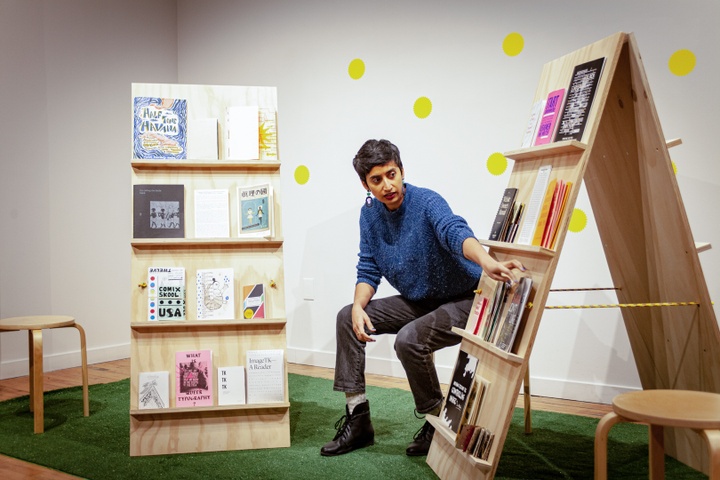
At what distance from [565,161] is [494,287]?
1.66ft

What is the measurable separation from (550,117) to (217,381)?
1.72 metres

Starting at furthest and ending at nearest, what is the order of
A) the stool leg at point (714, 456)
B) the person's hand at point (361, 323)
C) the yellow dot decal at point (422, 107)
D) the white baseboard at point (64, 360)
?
the white baseboard at point (64, 360), the yellow dot decal at point (422, 107), the person's hand at point (361, 323), the stool leg at point (714, 456)

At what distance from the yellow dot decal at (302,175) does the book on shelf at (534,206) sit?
2615 millimetres

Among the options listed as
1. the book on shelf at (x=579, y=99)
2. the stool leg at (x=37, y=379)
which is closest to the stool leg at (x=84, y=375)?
the stool leg at (x=37, y=379)

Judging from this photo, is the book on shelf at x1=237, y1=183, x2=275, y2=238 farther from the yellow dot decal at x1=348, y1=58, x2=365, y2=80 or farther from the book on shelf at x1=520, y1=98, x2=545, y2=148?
the yellow dot decal at x1=348, y1=58, x2=365, y2=80

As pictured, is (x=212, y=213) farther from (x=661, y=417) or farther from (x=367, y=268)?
(x=661, y=417)

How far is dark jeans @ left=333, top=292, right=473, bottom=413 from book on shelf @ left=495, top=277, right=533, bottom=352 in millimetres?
505

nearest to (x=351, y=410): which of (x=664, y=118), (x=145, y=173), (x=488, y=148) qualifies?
(x=145, y=173)

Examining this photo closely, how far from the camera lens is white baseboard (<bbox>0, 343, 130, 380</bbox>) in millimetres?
4371

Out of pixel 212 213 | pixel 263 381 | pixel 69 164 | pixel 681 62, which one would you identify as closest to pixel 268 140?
pixel 212 213

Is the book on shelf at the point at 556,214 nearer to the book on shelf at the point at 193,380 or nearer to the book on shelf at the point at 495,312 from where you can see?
the book on shelf at the point at 495,312

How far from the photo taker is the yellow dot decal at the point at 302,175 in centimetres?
480

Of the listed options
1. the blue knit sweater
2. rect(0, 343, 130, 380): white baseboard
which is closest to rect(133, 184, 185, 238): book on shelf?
the blue knit sweater

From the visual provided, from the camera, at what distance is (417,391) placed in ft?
9.20
